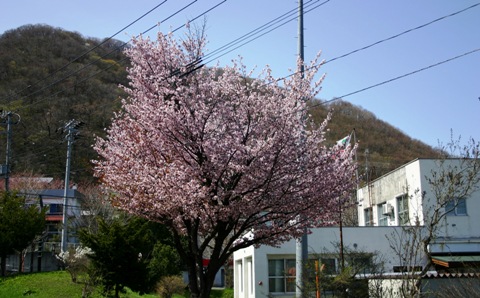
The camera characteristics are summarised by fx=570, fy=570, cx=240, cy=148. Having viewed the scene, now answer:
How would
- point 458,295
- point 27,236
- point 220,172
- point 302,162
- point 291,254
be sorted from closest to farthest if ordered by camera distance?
point 458,295 < point 220,172 < point 302,162 < point 291,254 < point 27,236

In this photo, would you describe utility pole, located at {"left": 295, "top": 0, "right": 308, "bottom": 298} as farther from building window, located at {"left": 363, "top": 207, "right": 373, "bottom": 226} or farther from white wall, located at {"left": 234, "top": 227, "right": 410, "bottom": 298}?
building window, located at {"left": 363, "top": 207, "right": 373, "bottom": 226}

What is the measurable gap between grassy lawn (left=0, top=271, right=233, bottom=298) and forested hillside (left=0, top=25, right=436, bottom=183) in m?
9.02

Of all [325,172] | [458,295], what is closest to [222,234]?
[325,172]

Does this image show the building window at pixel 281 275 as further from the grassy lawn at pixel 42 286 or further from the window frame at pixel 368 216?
the window frame at pixel 368 216

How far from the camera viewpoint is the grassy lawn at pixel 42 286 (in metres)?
25.1

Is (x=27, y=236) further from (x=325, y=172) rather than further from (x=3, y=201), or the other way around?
(x=325, y=172)

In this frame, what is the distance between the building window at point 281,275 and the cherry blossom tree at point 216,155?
500 inches

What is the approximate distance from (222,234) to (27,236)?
66.8 ft

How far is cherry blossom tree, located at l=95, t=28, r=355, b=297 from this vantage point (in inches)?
461

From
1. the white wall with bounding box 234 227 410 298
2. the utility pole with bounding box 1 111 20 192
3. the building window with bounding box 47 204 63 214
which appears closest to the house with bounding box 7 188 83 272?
the building window with bounding box 47 204 63 214

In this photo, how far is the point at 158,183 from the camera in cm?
1202

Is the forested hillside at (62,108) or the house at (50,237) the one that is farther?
the forested hillside at (62,108)

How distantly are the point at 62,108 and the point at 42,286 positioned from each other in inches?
1372

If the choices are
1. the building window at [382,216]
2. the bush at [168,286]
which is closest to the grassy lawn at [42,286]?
the bush at [168,286]
